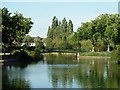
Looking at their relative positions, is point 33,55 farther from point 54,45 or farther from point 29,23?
point 54,45

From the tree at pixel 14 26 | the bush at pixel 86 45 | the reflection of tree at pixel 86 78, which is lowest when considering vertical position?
the reflection of tree at pixel 86 78

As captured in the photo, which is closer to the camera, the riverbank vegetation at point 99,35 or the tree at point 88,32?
the riverbank vegetation at point 99,35

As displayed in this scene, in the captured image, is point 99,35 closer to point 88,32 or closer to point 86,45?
point 88,32

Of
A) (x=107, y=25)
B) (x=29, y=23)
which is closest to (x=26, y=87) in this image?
(x=29, y=23)

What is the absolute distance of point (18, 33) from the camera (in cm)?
6184

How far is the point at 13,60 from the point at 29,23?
13372mm

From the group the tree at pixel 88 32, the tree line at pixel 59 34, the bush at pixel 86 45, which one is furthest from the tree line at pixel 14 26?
the tree line at pixel 59 34

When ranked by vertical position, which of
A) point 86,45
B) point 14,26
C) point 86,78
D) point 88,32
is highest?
point 88,32

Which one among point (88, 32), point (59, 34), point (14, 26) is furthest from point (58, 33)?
point (14, 26)

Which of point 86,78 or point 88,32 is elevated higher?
point 88,32

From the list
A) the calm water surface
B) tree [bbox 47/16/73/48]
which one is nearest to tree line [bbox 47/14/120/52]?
tree [bbox 47/16/73/48]

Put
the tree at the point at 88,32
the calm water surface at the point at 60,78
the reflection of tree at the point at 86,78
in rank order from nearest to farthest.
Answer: the calm water surface at the point at 60,78 → the reflection of tree at the point at 86,78 → the tree at the point at 88,32

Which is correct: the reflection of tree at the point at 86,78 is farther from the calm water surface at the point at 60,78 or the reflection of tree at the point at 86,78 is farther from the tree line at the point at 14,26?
the tree line at the point at 14,26

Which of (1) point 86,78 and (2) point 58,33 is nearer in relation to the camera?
(1) point 86,78
